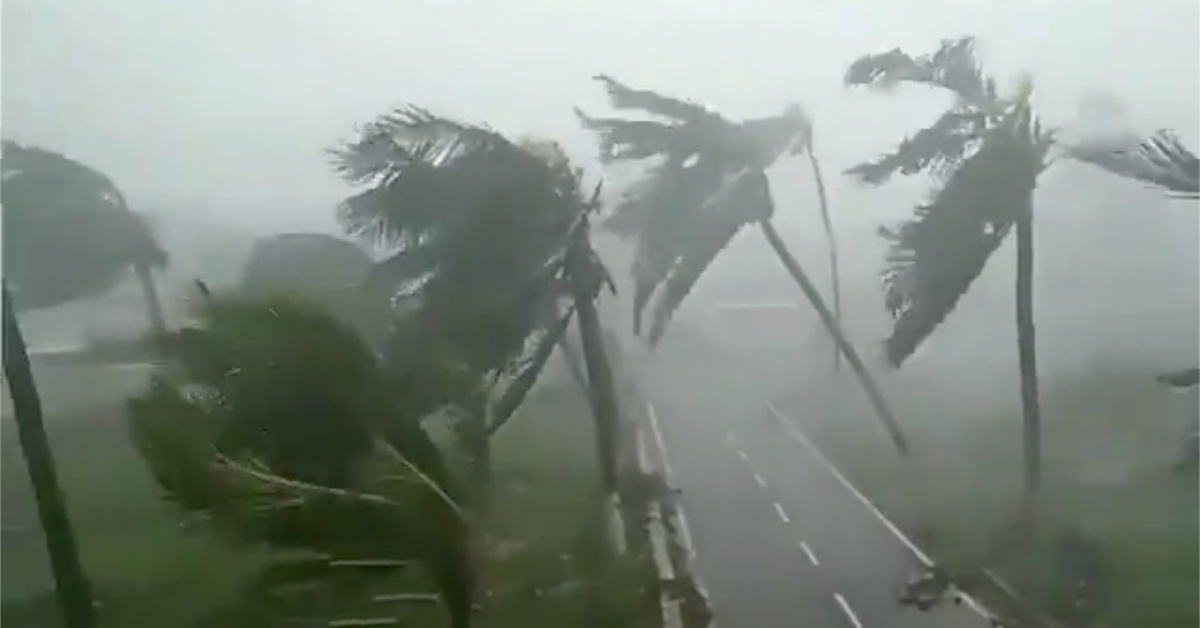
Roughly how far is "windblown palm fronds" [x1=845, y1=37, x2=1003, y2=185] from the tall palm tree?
719 millimetres

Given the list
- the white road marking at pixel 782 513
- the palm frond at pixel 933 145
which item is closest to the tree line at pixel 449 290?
the palm frond at pixel 933 145

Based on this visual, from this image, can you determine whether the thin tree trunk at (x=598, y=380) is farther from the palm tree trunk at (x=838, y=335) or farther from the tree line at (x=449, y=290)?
the palm tree trunk at (x=838, y=335)

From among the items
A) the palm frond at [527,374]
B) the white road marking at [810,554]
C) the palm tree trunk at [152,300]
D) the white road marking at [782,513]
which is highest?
the palm tree trunk at [152,300]

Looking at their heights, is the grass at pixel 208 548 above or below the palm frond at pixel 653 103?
below

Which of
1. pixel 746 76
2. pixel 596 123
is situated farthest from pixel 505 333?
pixel 746 76

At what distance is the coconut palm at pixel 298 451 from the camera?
109 centimetres

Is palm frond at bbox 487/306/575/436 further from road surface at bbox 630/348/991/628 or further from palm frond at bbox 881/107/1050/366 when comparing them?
palm frond at bbox 881/107/1050/366

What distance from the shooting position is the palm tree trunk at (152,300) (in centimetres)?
115

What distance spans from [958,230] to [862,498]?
0.96ft

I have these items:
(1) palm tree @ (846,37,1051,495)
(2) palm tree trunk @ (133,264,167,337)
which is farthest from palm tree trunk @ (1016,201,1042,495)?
(2) palm tree trunk @ (133,264,167,337)

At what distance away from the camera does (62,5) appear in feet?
3.85

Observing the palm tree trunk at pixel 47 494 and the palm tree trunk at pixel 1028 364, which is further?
the palm tree trunk at pixel 1028 364

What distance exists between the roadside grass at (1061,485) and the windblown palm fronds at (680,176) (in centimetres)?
21

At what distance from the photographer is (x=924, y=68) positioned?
4.06 ft
